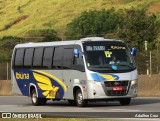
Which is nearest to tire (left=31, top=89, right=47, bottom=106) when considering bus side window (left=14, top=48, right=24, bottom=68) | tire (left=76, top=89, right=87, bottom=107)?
bus side window (left=14, top=48, right=24, bottom=68)

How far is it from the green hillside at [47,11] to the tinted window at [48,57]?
62.7 metres

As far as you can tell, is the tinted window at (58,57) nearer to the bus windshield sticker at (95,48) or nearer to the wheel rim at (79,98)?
the bus windshield sticker at (95,48)

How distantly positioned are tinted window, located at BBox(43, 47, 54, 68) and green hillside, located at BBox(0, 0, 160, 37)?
6270cm

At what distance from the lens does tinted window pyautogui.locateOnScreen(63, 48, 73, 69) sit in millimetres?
25891

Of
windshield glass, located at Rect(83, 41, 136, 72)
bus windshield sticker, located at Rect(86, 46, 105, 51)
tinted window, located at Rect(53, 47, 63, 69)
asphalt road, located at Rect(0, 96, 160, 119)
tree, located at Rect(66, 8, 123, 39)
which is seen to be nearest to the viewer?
asphalt road, located at Rect(0, 96, 160, 119)

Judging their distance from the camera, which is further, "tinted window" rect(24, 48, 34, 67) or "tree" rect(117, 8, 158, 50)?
"tree" rect(117, 8, 158, 50)

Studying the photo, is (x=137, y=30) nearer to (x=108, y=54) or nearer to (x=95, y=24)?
(x=95, y=24)

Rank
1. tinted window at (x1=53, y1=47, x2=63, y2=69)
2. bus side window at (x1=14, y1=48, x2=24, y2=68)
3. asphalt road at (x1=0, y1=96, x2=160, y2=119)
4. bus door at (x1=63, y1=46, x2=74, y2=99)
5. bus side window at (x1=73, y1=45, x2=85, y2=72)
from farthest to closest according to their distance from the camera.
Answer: bus side window at (x1=14, y1=48, x2=24, y2=68) → tinted window at (x1=53, y1=47, x2=63, y2=69) → bus door at (x1=63, y1=46, x2=74, y2=99) → bus side window at (x1=73, y1=45, x2=85, y2=72) → asphalt road at (x1=0, y1=96, x2=160, y2=119)

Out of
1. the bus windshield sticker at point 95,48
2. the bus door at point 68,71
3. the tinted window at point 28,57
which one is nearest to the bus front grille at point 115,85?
the bus windshield sticker at point 95,48

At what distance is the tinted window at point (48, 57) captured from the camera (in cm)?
2742

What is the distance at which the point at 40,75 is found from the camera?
91.3ft

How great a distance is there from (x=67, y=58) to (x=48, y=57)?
5.64 feet

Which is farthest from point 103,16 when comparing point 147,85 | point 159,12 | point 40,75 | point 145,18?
point 40,75

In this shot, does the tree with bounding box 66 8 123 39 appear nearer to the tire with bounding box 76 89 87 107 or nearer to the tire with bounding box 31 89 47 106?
the tire with bounding box 31 89 47 106
